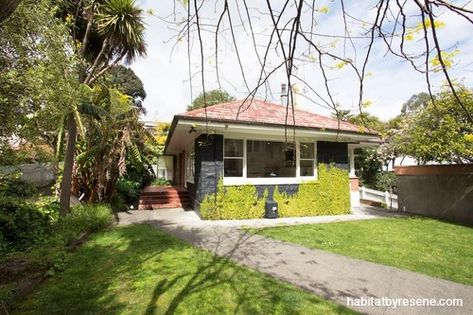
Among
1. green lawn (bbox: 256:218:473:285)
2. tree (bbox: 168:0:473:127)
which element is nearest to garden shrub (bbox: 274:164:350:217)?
green lawn (bbox: 256:218:473:285)

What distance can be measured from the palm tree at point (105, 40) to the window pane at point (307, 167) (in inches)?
308

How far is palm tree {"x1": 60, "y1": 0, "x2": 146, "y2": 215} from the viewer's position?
849 cm

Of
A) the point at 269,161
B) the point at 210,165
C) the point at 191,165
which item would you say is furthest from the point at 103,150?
the point at 269,161

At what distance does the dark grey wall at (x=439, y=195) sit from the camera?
34.3 feet

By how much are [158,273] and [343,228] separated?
624 centimetres

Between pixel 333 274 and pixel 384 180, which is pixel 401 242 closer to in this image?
pixel 333 274

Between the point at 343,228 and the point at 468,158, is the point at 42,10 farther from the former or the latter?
the point at 468,158

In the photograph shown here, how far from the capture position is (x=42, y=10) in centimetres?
556

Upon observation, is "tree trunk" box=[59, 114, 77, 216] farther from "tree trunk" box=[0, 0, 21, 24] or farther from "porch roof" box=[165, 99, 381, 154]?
"tree trunk" box=[0, 0, 21, 24]

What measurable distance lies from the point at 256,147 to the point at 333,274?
24.1 feet

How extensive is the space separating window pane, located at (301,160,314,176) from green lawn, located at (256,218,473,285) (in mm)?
2899

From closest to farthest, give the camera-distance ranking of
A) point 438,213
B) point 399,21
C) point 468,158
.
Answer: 1. point 399,21
2. point 468,158
3. point 438,213

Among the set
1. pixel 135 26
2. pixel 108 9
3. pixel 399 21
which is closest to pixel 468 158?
pixel 399 21

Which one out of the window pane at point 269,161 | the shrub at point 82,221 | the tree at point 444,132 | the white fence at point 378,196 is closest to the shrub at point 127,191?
the shrub at point 82,221
